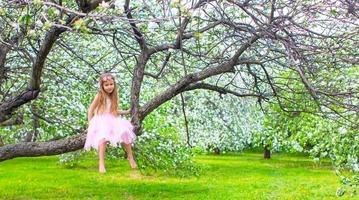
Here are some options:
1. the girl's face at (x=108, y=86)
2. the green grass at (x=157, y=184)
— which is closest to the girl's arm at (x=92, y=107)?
the girl's face at (x=108, y=86)

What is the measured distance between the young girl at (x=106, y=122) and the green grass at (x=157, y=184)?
10108 millimetres

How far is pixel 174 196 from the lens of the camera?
18359mm

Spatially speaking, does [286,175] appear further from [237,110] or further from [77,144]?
[77,144]

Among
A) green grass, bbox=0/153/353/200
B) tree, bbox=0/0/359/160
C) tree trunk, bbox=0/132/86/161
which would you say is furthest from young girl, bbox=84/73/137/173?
green grass, bbox=0/153/353/200

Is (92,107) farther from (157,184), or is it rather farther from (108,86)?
(157,184)

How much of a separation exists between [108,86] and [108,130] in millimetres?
529

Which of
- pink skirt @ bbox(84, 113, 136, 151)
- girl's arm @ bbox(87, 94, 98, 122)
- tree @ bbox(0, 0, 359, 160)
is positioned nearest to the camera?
tree @ bbox(0, 0, 359, 160)

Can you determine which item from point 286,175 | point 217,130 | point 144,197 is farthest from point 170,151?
point 217,130

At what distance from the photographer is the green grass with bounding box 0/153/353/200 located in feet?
60.2

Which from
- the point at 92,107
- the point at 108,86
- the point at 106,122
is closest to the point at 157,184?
the point at 92,107

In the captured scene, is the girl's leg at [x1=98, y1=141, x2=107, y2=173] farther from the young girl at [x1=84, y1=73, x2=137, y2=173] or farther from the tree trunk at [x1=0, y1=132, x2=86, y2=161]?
the tree trunk at [x1=0, y1=132, x2=86, y2=161]

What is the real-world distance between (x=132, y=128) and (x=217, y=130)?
Result: 25316 millimetres

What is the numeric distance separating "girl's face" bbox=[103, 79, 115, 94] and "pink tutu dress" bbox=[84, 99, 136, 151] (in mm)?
170

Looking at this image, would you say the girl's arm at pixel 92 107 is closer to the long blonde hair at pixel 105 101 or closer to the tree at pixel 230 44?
the long blonde hair at pixel 105 101
